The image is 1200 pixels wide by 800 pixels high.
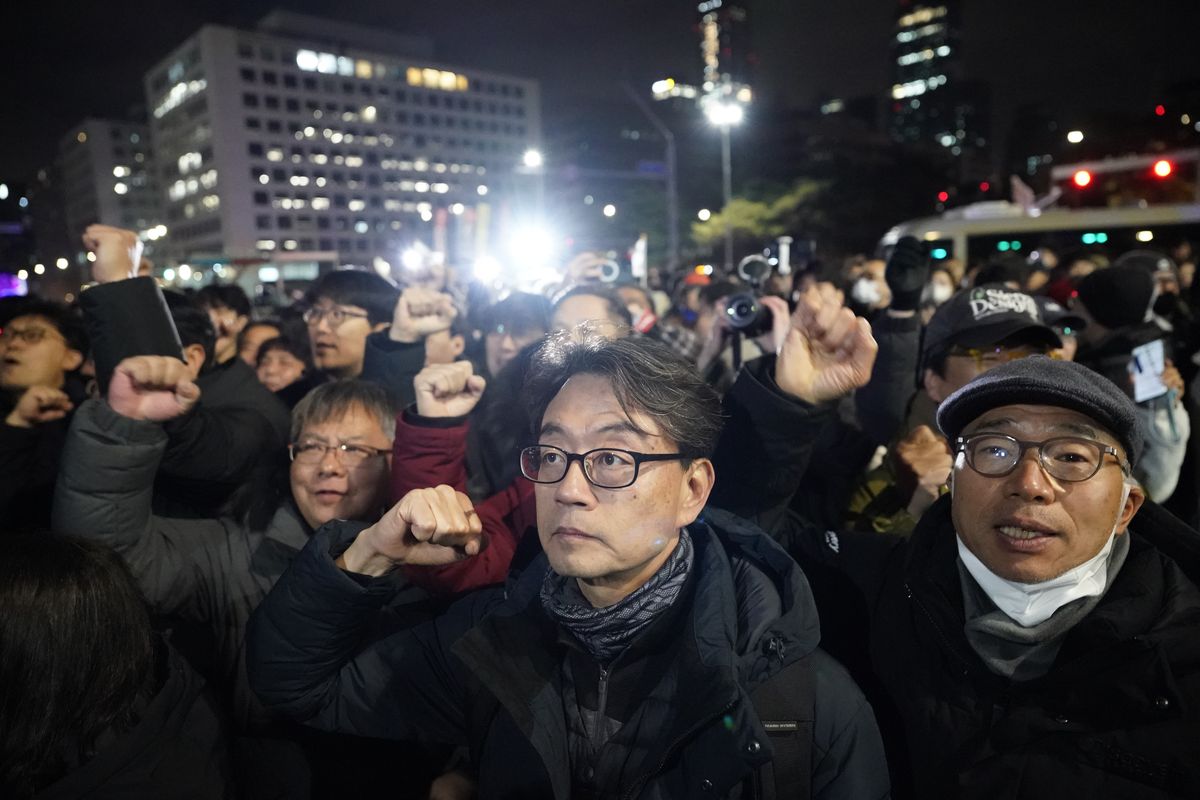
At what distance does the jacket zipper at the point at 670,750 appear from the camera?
1.59m

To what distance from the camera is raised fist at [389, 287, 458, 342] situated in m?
3.99

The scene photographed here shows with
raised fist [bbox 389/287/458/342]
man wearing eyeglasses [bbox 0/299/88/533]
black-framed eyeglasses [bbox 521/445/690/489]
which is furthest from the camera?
raised fist [bbox 389/287/458/342]

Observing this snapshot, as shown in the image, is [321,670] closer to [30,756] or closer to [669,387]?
[30,756]

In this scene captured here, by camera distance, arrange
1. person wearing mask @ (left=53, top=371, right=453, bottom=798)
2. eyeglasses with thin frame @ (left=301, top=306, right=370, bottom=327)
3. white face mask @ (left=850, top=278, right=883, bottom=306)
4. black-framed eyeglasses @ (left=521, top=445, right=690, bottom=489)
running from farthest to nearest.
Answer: white face mask @ (left=850, top=278, right=883, bottom=306) → eyeglasses with thin frame @ (left=301, top=306, right=370, bottom=327) → person wearing mask @ (left=53, top=371, right=453, bottom=798) → black-framed eyeglasses @ (left=521, top=445, right=690, bottom=489)

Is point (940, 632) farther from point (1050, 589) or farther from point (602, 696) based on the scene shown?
point (602, 696)

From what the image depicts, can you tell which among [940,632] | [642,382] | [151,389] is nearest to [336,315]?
[151,389]

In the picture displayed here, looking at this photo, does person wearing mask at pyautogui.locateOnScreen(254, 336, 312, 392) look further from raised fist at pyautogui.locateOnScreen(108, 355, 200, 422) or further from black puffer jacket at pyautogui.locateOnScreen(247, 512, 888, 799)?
black puffer jacket at pyautogui.locateOnScreen(247, 512, 888, 799)

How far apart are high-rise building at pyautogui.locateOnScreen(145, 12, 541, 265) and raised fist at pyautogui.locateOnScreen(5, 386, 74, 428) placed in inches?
3005

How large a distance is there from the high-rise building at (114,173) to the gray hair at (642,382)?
128m

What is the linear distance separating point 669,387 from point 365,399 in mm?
1514

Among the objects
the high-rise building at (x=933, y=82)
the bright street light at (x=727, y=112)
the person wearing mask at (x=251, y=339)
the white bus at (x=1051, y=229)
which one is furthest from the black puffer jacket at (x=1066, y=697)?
the high-rise building at (x=933, y=82)

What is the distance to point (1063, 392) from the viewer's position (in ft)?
5.77

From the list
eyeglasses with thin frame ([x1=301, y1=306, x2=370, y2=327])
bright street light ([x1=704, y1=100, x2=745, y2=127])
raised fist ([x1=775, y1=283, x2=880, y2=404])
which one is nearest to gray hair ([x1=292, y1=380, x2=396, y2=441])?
raised fist ([x1=775, y1=283, x2=880, y2=404])

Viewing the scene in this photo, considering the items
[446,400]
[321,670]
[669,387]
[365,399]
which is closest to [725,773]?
[669,387]
